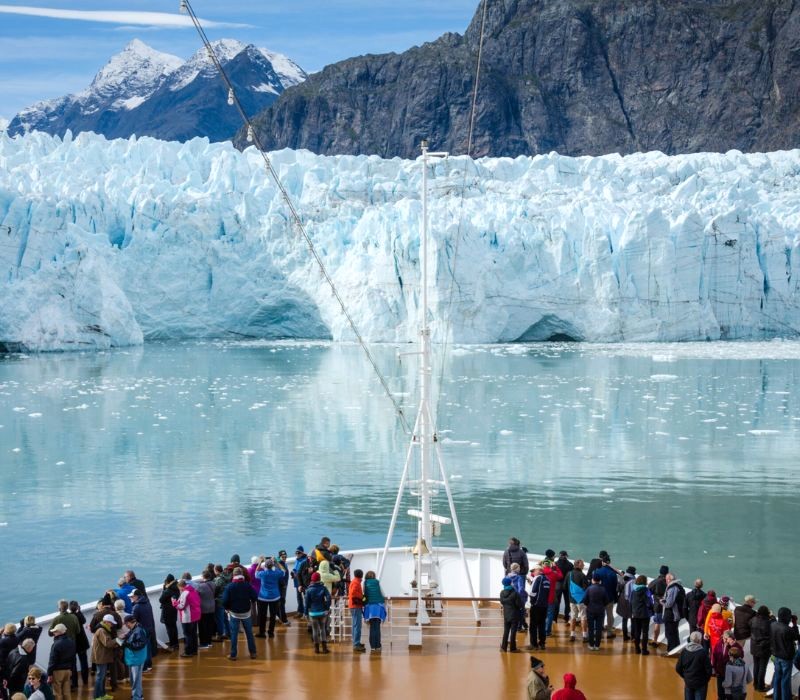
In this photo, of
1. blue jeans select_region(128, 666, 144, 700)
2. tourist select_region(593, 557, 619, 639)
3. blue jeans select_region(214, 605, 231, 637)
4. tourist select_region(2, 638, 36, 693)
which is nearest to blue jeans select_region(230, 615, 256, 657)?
blue jeans select_region(214, 605, 231, 637)

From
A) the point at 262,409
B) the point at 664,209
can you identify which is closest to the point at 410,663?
the point at 262,409

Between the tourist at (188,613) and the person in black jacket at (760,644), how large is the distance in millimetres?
3711

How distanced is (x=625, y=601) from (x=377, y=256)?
3632 centimetres

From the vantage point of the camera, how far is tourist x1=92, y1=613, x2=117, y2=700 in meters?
6.28

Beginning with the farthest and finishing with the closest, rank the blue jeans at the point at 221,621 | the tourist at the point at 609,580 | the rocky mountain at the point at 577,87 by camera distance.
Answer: the rocky mountain at the point at 577,87
the blue jeans at the point at 221,621
the tourist at the point at 609,580

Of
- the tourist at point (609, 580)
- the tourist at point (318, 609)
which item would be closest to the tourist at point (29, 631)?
the tourist at point (318, 609)

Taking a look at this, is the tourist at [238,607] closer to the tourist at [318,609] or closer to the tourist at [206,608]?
the tourist at [206,608]

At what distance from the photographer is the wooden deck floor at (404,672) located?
6500 millimetres

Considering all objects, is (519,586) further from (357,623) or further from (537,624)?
(357,623)

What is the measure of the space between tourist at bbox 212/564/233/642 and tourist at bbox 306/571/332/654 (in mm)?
657

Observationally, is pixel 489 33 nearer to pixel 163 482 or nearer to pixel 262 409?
pixel 262 409

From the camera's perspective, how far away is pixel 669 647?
715 centimetres

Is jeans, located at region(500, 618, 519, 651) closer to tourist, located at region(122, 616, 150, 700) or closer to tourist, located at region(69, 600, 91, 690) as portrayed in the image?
tourist, located at region(122, 616, 150, 700)

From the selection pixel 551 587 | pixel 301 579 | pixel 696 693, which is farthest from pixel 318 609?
pixel 696 693
